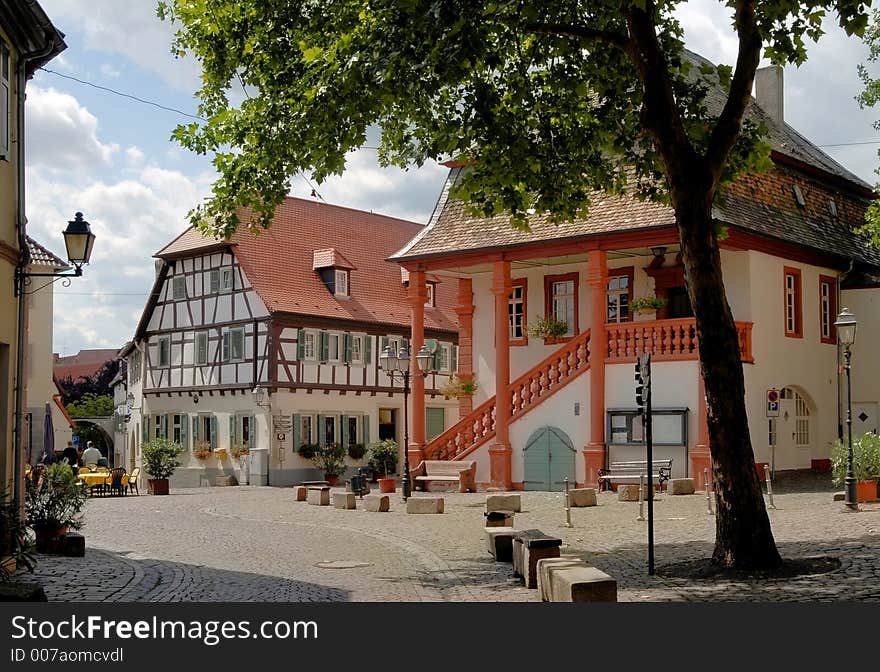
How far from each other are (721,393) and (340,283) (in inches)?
1301

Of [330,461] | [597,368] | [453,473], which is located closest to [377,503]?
[453,473]

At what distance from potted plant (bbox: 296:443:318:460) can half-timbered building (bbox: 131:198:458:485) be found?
239 millimetres

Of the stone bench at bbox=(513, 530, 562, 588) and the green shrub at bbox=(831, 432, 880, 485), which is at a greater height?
the green shrub at bbox=(831, 432, 880, 485)

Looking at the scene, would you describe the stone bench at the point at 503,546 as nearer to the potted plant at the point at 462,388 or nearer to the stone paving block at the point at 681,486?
the stone paving block at the point at 681,486

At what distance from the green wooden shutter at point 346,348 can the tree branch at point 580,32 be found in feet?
99.2

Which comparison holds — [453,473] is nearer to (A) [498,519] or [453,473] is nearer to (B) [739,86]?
(A) [498,519]

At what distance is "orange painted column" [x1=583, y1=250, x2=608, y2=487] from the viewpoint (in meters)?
27.7

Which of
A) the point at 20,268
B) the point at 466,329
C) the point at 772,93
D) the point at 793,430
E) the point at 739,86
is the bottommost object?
the point at 793,430

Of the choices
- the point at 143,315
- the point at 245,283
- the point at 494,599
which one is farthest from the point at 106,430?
the point at 494,599

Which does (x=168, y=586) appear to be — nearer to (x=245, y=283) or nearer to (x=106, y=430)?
(x=245, y=283)

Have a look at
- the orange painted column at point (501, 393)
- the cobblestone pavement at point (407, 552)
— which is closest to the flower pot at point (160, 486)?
the cobblestone pavement at point (407, 552)

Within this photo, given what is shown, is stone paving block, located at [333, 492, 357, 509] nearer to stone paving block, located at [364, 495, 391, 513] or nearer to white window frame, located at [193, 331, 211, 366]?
stone paving block, located at [364, 495, 391, 513]

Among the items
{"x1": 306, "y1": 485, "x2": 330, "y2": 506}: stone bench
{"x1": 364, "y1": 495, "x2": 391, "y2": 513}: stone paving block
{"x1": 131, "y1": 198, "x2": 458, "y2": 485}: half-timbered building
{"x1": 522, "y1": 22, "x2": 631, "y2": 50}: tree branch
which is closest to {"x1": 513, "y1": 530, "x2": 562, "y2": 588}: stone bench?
{"x1": 522, "y1": 22, "x2": 631, "y2": 50}: tree branch

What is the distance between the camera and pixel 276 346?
41.1m
